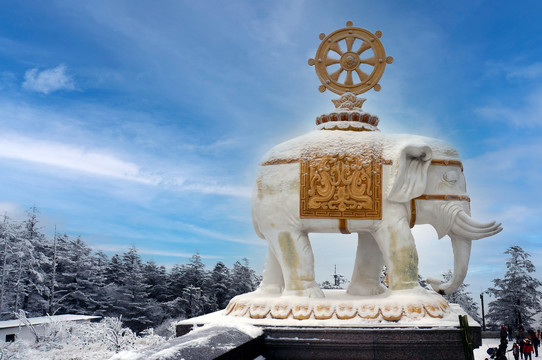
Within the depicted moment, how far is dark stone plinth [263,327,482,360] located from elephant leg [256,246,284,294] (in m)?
1.08

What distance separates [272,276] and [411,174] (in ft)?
6.21

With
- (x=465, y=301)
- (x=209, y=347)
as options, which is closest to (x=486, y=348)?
(x=465, y=301)

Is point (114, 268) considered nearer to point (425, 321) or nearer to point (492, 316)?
point (492, 316)

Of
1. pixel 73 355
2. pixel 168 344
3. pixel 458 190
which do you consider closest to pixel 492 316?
pixel 73 355

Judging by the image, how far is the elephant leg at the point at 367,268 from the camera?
5477mm

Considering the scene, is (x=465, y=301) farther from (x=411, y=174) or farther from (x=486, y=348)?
(x=411, y=174)

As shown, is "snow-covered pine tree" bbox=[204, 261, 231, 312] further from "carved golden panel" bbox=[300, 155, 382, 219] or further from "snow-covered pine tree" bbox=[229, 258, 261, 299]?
"carved golden panel" bbox=[300, 155, 382, 219]

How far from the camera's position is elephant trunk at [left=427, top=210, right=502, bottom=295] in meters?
4.73

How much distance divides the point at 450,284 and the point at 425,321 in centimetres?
116

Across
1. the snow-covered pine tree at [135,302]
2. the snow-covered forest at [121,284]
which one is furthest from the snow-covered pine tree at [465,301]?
the snow-covered pine tree at [135,302]

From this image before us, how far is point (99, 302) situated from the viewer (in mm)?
22828

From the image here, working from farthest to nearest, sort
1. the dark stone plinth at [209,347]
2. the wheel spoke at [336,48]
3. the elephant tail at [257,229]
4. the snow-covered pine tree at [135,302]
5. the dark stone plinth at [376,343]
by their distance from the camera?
1. the snow-covered pine tree at [135,302]
2. the wheel spoke at [336,48]
3. the elephant tail at [257,229]
4. the dark stone plinth at [376,343]
5. the dark stone plinth at [209,347]

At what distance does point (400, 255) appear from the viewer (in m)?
4.54

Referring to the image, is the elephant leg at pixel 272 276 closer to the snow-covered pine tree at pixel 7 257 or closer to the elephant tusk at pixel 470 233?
the elephant tusk at pixel 470 233
